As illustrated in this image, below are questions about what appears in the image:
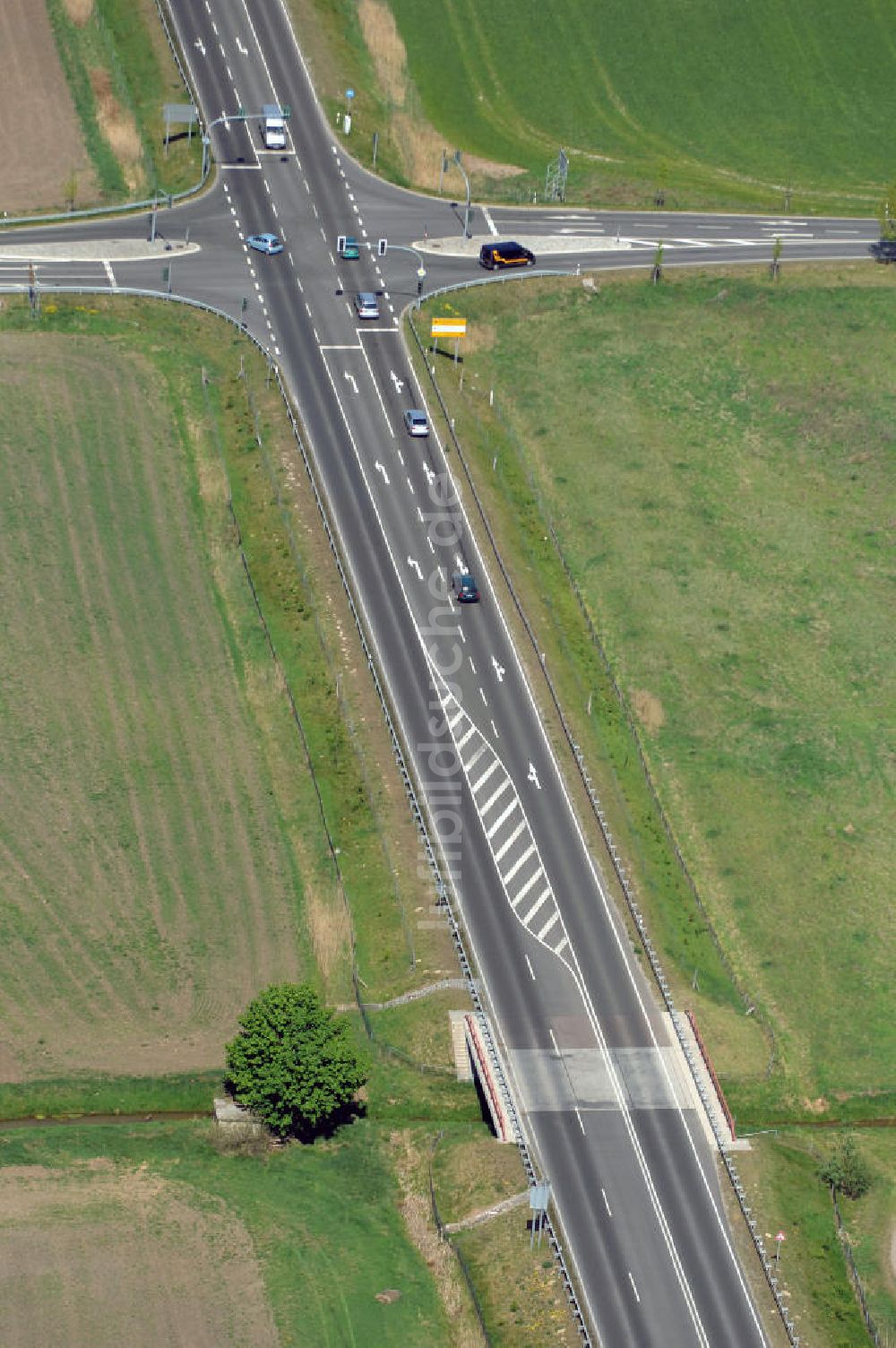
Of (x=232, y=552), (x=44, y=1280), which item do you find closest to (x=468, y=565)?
(x=232, y=552)

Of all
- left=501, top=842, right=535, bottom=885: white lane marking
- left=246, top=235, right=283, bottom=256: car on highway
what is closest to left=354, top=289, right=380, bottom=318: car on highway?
left=246, top=235, right=283, bottom=256: car on highway

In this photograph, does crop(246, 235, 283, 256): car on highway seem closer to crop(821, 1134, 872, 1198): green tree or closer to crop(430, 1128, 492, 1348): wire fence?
crop(430, 1128, 492, 1348): wire fence

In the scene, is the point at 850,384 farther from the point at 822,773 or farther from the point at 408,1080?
the point at 408,1080

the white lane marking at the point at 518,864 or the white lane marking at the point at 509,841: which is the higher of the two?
the white lane marking at the point at 509,841

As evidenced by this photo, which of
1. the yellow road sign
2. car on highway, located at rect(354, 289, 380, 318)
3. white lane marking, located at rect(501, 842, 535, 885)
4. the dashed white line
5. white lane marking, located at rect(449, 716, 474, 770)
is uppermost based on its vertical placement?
car on highway, located at rect(354, 289, 380, 318)

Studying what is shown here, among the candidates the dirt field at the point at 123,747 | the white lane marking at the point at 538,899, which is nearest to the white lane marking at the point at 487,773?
the white lane marking at the point at 538,899

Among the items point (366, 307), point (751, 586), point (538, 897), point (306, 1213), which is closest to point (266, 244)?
point (366, 307)

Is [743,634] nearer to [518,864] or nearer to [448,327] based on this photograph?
[518,864]

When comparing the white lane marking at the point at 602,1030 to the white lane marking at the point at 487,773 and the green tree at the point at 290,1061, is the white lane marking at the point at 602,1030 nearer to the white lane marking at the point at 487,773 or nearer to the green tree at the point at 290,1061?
the white lane marking at the point at 487,773
